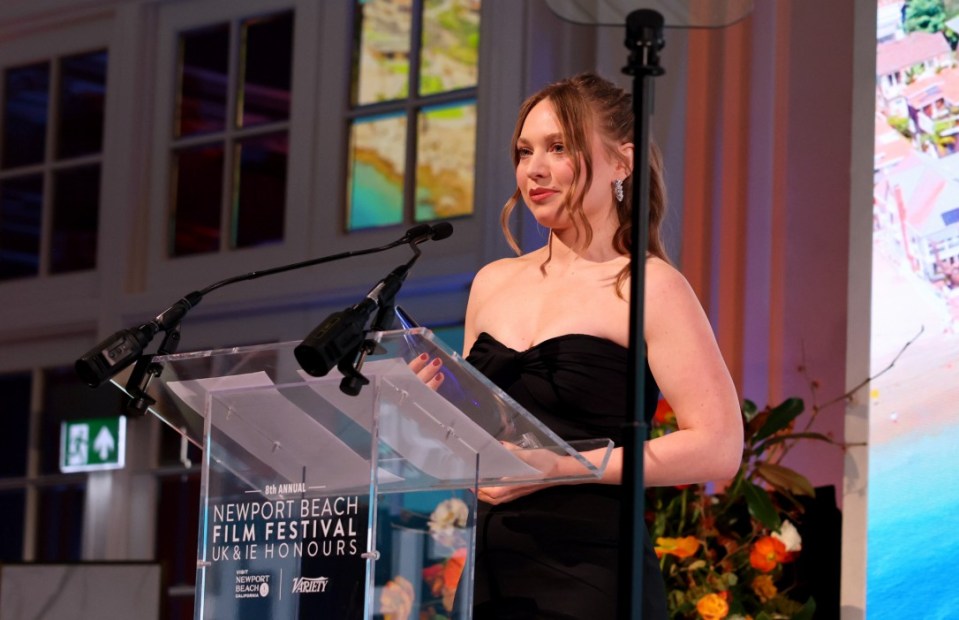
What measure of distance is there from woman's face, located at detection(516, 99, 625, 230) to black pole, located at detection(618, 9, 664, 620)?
41 centimetres

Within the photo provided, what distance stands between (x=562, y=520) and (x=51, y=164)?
3.43m

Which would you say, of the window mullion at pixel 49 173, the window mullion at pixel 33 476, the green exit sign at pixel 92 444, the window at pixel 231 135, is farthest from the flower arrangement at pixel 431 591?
the window mullion at pixel 49 173

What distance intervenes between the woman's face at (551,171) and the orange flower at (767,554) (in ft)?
3.22

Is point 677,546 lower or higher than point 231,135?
lower

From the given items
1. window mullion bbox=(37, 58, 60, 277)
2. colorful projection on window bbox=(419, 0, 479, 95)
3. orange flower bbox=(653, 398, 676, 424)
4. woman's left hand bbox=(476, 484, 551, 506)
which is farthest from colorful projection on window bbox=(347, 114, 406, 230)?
woman's left hand bbox=(476, 484, 551, 506)

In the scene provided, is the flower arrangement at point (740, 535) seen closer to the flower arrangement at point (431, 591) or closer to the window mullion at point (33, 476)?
the flower arrangement at point (431, 591)

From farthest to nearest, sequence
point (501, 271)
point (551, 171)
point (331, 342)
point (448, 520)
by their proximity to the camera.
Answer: point (501, 271) < point (551, 171) < point (448, 520) < point (331, 342)

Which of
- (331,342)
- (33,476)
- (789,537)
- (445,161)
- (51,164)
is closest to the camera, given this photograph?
(331,342)

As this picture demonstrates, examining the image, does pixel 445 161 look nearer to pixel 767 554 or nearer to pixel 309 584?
pixel 767 554

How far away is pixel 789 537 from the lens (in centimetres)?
271

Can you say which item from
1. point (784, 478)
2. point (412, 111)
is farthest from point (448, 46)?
point (784, 478)

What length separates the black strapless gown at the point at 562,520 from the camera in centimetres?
167

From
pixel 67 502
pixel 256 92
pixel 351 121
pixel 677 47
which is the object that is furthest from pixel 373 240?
pixel 67 502

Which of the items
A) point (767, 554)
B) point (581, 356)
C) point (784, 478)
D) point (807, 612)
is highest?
point (581, 356)
